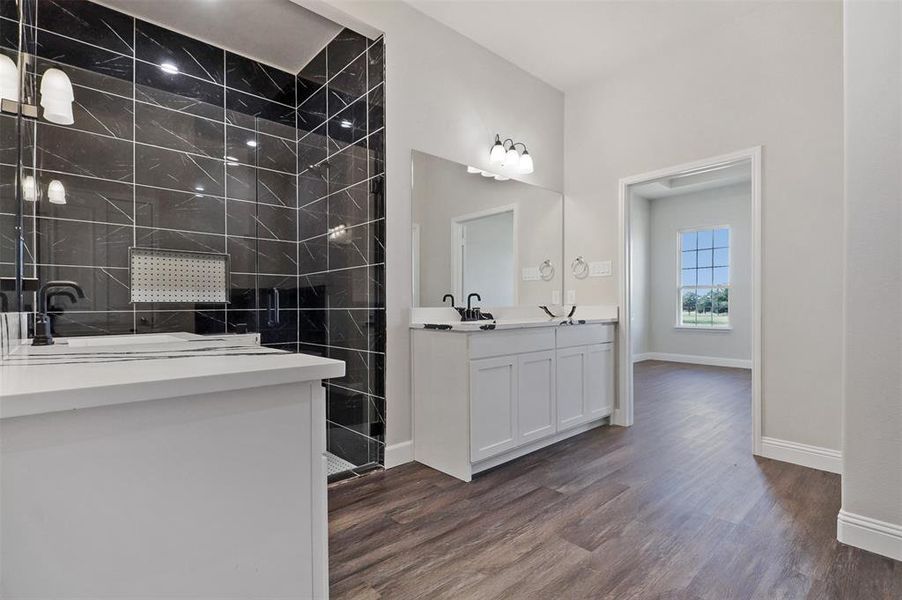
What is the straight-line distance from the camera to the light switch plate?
11.6 ft

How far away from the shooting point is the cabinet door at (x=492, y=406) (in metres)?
2.42

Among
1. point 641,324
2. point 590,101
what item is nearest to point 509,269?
point 590,101

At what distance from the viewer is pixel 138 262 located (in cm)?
277

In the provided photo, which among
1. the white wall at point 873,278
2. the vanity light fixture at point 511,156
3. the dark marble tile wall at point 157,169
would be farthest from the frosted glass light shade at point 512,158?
the white wall at point 873,278

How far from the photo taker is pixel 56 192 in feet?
8.14

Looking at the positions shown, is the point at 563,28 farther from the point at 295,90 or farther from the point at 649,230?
the point at 649,230

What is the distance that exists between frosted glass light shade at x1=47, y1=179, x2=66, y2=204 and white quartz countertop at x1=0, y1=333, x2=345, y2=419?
6.25 ft

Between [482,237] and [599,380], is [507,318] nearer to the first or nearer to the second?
[482,237]

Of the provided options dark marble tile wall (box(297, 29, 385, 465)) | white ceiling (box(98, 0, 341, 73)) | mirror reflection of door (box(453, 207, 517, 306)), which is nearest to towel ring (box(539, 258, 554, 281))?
mirror reflection of door (box(453, 207, 517, 306))

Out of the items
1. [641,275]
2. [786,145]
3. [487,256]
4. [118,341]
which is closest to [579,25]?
[786,145]

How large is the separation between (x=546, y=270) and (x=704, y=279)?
4.53 meters

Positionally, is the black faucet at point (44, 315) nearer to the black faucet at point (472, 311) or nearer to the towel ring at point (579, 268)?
the black faucet at point (472, 311)

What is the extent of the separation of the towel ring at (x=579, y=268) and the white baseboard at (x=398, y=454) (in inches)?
78.9

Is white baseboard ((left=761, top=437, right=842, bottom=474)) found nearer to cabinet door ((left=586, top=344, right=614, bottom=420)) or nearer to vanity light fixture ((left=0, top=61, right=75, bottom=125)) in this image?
cabinet door ((left=586, top=344, right=614, bottom=420))
